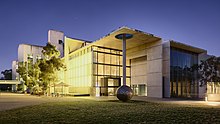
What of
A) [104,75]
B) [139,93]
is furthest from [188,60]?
[104,75]

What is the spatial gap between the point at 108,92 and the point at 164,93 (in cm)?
1168

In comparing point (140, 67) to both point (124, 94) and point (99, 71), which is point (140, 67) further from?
point (124, 94)

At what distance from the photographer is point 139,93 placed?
40312 mm

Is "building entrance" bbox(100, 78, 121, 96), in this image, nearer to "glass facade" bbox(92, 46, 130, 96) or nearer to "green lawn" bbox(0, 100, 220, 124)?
"glass facade" bbox(92, 46, 130, 96)

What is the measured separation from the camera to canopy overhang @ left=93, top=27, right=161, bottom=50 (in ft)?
96.7

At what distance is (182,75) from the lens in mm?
34750

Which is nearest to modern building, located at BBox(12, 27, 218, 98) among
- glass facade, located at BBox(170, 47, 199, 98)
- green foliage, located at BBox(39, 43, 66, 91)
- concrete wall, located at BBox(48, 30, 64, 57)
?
glass facade, located at BBox(170, 47, 199, 98)

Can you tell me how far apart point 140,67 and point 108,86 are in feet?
25.6

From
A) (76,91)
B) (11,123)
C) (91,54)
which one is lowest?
(76,91)

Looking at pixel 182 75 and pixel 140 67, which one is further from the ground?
pixel 140 67

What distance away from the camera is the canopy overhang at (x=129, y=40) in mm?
29459

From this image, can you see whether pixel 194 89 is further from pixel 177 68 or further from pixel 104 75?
pixel 104 75

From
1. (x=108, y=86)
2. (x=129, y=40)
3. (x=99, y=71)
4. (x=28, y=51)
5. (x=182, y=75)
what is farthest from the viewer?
(x=28, y=51)

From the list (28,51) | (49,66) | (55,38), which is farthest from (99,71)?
(28,51)
